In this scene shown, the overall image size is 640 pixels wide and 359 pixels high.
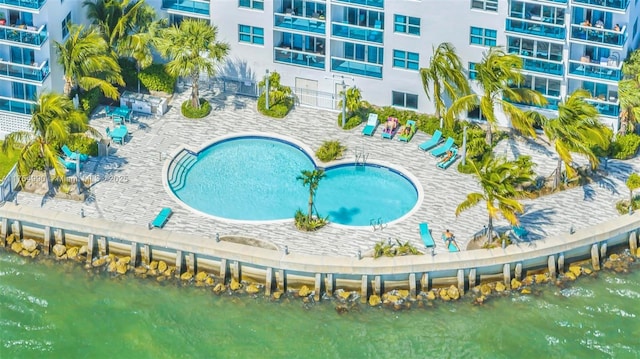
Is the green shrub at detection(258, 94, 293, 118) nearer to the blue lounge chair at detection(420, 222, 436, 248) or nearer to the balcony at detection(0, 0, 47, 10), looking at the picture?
the blue lounge chair at detection(420, 222, 436, 248)

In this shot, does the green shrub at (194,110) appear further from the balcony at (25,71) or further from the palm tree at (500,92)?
the palm tree at (500,92)

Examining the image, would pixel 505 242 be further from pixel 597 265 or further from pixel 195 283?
pixel 195 283

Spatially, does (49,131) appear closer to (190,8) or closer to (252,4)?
(190,8)

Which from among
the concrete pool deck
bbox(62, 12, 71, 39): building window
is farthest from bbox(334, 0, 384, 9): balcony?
bbox(62, 12, 71, 39): building window

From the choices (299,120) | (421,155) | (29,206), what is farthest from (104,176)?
(421,155)

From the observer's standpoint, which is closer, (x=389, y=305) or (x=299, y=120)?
(x=389, y=305)

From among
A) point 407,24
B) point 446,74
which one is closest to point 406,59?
point 407,24
